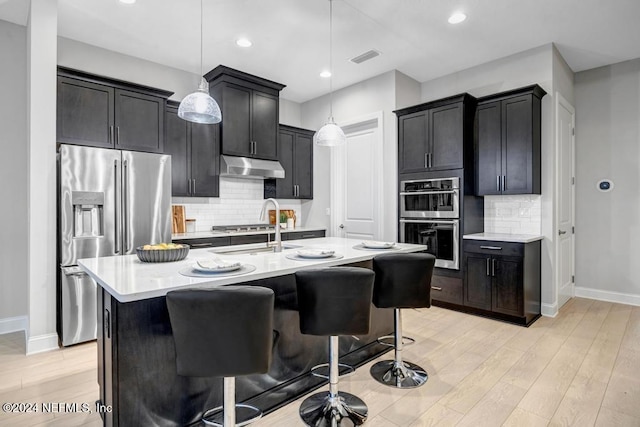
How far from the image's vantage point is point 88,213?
10.6ft

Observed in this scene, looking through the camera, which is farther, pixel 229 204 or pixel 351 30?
pixel 229 204

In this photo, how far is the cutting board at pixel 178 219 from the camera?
4371 mm

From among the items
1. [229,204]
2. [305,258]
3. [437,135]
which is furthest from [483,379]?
[229,204]

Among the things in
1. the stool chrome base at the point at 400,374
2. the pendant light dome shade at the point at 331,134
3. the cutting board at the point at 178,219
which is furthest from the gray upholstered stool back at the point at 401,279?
the cutting board at the point at 178,219

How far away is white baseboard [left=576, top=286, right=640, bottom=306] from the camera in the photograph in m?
4.21

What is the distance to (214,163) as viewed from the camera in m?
4.54

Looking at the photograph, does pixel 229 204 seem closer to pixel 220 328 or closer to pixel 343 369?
pixel 343 369

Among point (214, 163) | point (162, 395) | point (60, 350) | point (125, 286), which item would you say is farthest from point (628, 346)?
point (60, 350)

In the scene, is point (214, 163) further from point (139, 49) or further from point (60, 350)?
point (60, 350)

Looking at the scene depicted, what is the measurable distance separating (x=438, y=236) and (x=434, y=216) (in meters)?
0.26

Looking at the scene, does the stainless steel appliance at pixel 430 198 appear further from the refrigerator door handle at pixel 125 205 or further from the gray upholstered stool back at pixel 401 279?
the refrigerator door handle at pixel 125 205

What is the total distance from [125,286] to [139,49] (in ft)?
11.7

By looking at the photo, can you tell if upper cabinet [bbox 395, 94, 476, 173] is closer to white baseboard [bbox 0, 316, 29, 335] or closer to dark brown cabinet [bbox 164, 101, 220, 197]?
dark brown cabinet [bbox 164, 101, 220, 197]

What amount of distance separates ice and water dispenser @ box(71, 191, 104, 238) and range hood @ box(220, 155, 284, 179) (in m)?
1.60
